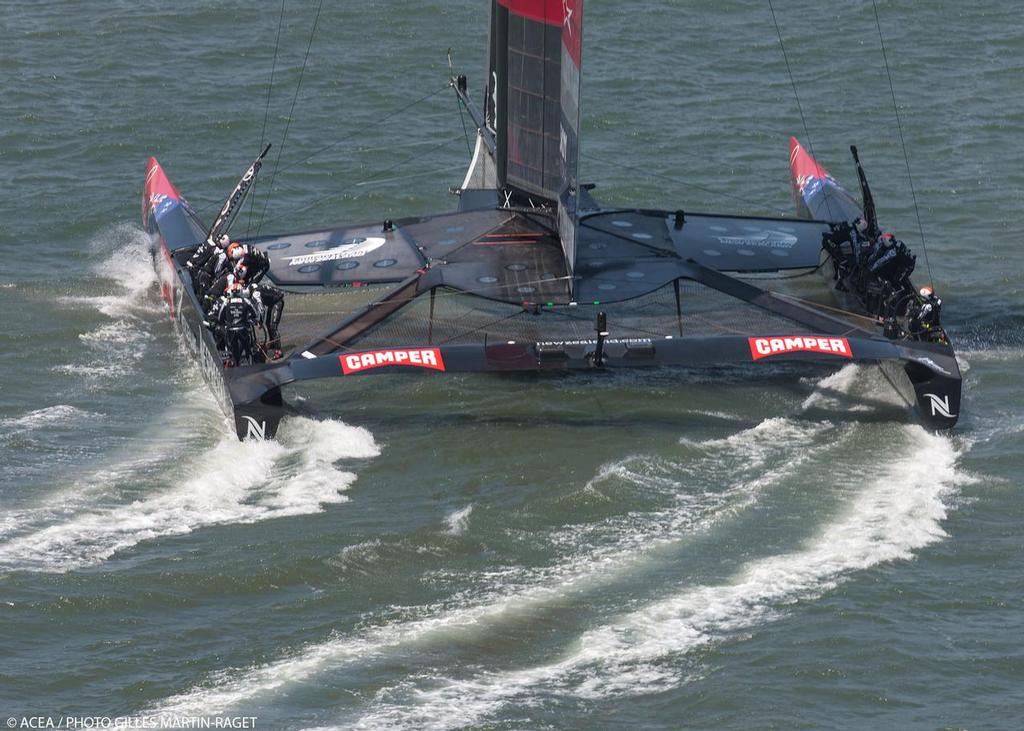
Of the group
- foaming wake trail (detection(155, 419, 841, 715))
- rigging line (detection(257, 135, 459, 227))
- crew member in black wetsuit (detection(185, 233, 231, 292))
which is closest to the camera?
foaming wake trail (detection(155, 419, 841, 715))

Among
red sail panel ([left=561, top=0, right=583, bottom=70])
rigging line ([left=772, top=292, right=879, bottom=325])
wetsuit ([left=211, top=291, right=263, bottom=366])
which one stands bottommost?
rigging line ([left=772, top=292, right=879, bottom=325])

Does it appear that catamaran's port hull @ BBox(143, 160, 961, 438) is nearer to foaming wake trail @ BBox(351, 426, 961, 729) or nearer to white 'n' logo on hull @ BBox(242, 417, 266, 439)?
white 'n' logo on hull @ BBox(242, 417, 266, 439)

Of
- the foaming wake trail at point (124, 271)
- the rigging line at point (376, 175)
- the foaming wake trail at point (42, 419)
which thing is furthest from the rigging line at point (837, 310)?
the rigging line at point (376, 175)

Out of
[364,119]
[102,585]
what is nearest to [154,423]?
[102,585]

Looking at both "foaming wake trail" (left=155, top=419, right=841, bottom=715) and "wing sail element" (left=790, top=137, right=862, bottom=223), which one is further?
"wing sail element" (left=790, top=137, right=862, bottom=223)

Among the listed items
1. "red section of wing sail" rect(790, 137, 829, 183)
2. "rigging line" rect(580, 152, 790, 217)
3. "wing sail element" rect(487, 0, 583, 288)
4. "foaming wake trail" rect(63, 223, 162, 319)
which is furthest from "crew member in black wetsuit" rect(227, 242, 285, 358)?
"red section of wing sail" rect(790, 137, 829, 183)

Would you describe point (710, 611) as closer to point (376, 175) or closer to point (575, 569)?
point (575, 569)

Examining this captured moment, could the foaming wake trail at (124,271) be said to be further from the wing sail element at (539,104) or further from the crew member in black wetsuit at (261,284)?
the wing sail element at (539,104)
